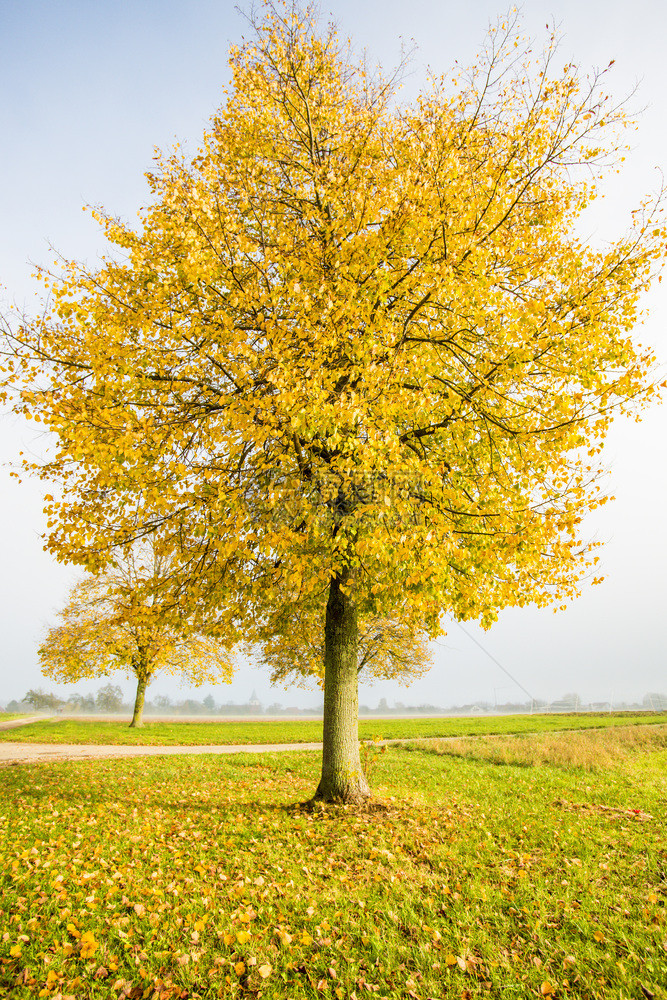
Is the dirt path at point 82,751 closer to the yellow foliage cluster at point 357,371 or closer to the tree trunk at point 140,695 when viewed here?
the tree trunk at point 140,695

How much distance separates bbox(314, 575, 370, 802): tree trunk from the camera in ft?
28.6

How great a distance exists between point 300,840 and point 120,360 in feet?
23.8

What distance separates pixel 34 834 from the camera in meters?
7.23

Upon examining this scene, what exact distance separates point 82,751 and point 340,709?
14.5m

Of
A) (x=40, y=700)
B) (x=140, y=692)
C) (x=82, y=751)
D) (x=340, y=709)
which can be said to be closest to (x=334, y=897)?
(x=340, y=709)

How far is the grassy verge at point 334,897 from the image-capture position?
13.0 ft

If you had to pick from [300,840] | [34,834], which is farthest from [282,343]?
[34,834]

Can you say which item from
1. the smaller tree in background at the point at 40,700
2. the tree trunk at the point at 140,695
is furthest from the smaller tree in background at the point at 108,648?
the smaller tree in background at the point at 40,700

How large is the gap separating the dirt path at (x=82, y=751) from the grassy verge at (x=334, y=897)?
27.1 feet

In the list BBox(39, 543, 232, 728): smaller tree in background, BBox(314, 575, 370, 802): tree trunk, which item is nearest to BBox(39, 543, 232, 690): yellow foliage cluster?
BBox(39, 543, 232, 728): smaller tree in background

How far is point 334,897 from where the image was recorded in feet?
17.0

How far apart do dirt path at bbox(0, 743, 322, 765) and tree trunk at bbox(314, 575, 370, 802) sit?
36.1 feet

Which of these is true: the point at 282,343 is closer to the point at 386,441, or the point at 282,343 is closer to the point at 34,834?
the point at 386,441

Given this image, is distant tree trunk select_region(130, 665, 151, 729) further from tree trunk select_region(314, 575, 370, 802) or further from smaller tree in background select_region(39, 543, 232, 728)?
tree trunk select_region(314, 575, 370, 802)
